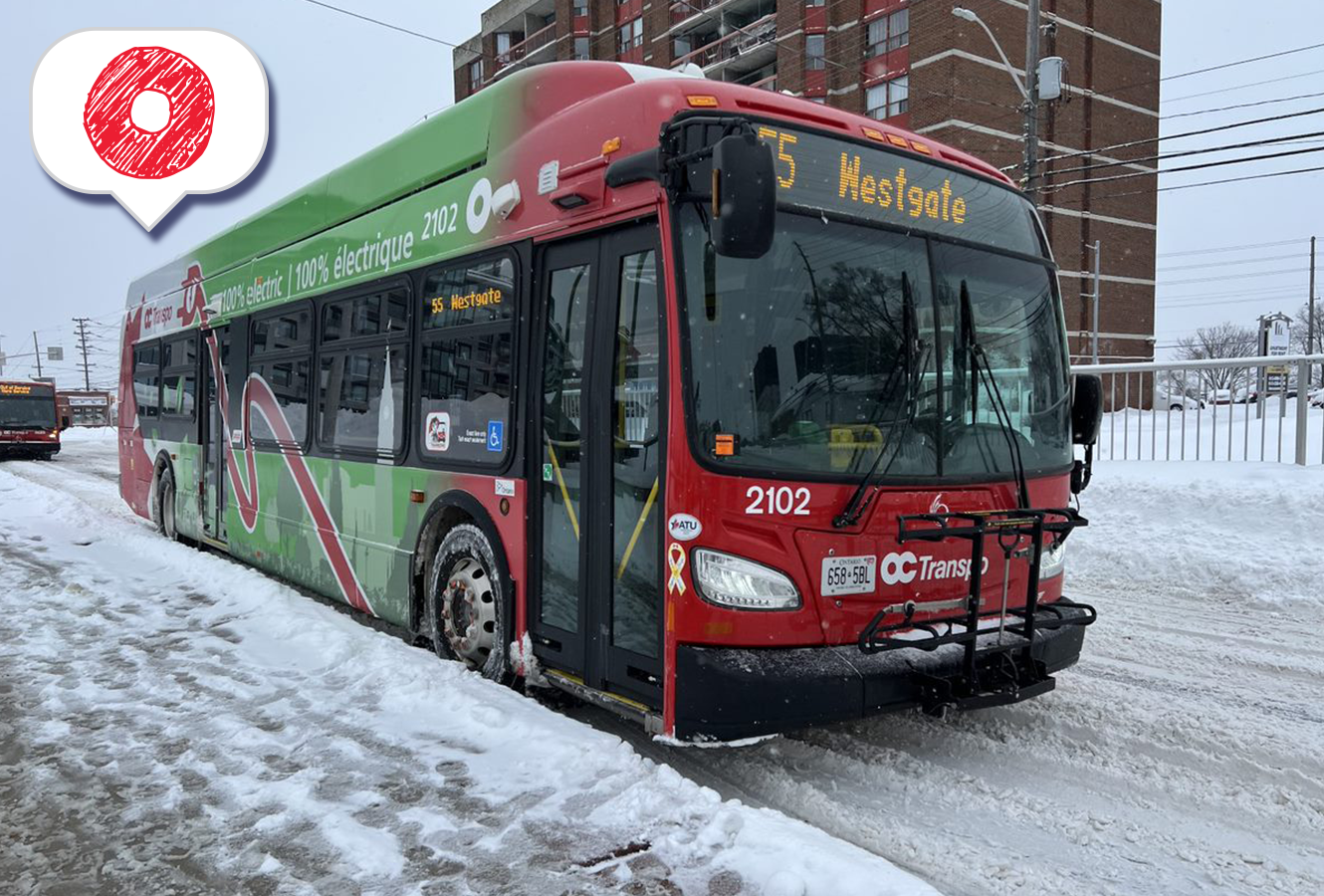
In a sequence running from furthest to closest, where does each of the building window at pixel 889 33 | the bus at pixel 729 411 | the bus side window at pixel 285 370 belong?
1. the building window at pixel 889 33
2. the bus side window at pixel 285 370
3. the bus at pixel 729 411

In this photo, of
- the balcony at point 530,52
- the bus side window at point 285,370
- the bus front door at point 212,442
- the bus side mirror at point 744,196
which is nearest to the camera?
the bus side mirror at point 744,196

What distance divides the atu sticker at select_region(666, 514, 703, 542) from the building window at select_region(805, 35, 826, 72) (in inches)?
1646

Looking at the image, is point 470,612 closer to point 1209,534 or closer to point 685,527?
point 685,527

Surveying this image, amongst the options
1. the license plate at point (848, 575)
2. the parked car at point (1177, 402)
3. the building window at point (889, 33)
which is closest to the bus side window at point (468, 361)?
the license plate at point (848, 575)

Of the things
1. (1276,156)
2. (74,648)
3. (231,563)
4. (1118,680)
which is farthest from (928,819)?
(1276,156)

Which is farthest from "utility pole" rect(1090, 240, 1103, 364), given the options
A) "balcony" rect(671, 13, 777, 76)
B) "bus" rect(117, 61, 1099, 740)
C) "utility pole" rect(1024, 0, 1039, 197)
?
"bus" rect(117, 61, 1099, 740)

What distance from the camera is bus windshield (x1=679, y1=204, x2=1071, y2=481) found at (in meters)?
4.02

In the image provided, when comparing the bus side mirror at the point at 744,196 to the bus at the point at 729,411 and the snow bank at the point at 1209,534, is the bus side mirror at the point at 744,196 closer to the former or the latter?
the bus at the point at 729,411

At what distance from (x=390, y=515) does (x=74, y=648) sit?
2329 millimetres

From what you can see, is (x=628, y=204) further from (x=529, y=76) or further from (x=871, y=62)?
(x=871, y=62)

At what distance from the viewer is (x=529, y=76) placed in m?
5.52

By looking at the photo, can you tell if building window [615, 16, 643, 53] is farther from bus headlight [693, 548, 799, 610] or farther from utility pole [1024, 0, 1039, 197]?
bus headlight [693, 548, 799, 610]

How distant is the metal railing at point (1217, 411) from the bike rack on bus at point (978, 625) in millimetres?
6368

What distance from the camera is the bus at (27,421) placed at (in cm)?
3231
